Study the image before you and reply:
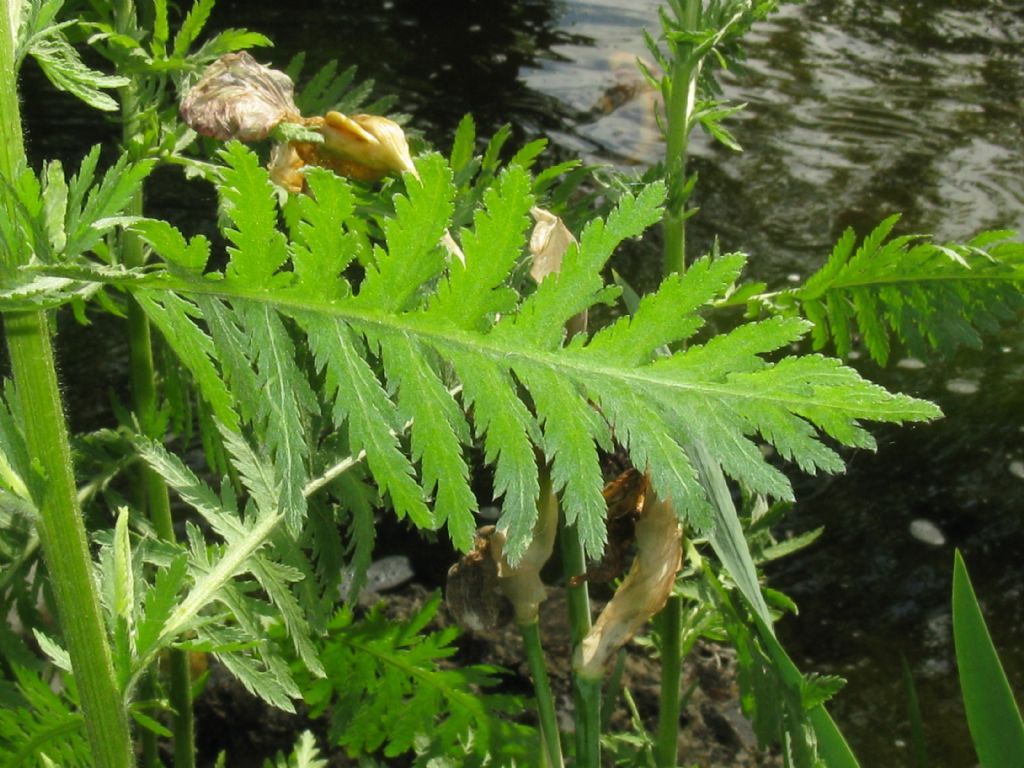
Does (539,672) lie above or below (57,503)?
below

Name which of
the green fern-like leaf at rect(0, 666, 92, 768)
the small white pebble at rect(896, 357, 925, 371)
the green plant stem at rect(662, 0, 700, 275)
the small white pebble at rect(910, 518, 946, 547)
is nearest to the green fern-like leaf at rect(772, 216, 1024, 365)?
the green plant stem at rect(662, 0, 700, 275)

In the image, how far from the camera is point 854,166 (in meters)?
3.36

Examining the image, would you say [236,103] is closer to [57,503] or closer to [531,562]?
[57,503]

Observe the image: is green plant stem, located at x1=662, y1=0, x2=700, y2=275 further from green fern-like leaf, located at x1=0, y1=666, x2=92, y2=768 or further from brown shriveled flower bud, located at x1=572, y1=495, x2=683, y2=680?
green fern-like leaf, located at x1=0, y1=666, x2=92, y2=768

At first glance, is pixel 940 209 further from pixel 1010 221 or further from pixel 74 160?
pixel 74 160

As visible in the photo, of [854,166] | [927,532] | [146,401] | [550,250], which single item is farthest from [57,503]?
[854,166]

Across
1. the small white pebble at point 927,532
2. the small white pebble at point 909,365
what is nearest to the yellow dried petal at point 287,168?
the small white pebble at point 927,532

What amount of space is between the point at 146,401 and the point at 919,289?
837 millimetres

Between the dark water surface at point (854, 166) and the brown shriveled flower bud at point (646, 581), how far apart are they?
1156 mm

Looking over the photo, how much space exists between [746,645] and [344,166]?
579mm

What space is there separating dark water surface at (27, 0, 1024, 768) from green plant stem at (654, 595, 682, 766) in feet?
2.59

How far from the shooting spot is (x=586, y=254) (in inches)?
25.3

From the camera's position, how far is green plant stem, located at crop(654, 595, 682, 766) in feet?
4.08

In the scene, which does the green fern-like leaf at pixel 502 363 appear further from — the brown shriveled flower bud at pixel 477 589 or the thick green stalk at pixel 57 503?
the brown shriveled flower bud at pixel 477 589
